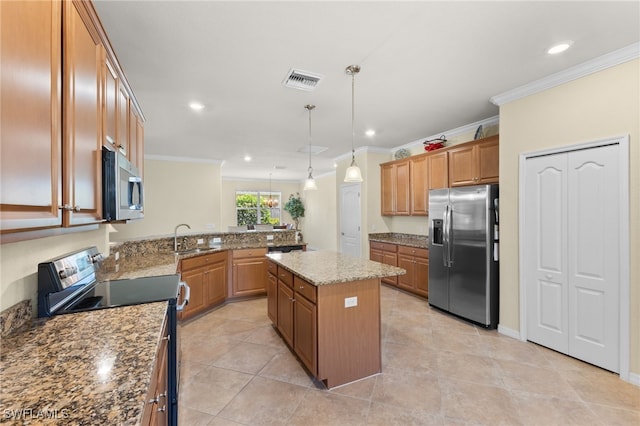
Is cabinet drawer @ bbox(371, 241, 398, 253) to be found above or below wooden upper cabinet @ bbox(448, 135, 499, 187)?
below

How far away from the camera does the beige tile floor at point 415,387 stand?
1858mm

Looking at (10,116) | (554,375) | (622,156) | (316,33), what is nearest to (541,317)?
→ (554,375)

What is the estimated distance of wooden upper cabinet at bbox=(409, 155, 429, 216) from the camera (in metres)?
4.46

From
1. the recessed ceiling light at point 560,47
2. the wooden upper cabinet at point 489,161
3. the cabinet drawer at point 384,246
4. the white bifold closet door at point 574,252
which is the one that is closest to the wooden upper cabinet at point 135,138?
the recessed ceiling light at point 560,47

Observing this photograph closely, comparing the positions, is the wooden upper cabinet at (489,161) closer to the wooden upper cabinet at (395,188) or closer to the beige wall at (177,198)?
the wooden upper cabinet at (395,188)

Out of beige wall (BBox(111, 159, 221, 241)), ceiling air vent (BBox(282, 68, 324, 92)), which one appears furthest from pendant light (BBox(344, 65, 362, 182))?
beige wall (BBox(111, 159, 221, 241))

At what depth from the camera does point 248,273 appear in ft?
14.3

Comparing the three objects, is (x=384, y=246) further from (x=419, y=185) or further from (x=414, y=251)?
(x=419, y=185)

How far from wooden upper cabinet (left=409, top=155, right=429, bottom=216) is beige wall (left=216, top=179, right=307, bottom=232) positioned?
6.34m

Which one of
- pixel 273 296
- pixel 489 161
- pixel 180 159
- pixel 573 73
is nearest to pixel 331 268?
pixel 273 296

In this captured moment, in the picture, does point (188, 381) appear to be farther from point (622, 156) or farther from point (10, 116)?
point (622, 156)

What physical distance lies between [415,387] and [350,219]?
12.4 feet

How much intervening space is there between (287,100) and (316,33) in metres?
1.19

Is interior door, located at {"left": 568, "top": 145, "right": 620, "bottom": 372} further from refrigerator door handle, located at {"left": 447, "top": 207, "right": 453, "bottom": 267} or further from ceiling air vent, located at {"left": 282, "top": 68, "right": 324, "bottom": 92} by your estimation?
ceiling air vent, located at {"left": 282, "top": 68, "right": 324, "bottom": 92}
